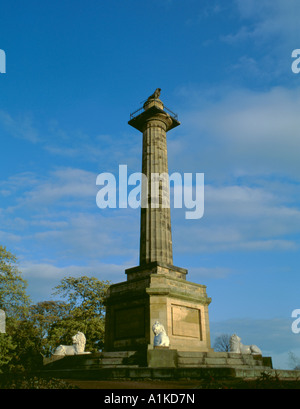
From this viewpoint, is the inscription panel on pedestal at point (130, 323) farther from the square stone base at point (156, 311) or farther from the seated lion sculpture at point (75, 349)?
the seated lion sculpture at point (75, 349)

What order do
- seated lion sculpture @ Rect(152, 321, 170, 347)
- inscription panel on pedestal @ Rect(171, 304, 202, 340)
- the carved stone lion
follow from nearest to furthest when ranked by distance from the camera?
seated lion sculpture @ Rect(152, 321, 170, 347)
inscription panel on pedestal @ Rect(171, 304, 202, 340)
the carved stone lion

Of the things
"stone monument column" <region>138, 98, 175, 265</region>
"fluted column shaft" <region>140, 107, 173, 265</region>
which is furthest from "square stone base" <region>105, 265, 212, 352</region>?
"stone monument column" <region>138, 98, 175, 265</region>

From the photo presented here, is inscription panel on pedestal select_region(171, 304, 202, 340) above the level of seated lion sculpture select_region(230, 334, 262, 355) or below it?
above

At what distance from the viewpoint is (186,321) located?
20359 millimetres

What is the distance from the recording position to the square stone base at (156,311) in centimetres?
1920

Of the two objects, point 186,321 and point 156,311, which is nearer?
point 156,311

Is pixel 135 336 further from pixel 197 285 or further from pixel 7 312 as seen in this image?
pixel 7 312

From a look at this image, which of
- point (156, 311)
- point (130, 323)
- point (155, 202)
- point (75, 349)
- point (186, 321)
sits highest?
point (155, 202)

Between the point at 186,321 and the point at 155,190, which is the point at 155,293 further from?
the point at 155,190

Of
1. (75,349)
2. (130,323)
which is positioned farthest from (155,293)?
(75,349)

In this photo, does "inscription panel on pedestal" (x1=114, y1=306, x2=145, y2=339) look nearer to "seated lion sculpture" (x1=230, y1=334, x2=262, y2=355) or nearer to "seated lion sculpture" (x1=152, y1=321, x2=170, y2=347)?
"seated lion sculpture" (x1=152, y1=321, x2=170, y2=347)

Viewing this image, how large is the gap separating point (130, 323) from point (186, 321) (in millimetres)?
3341

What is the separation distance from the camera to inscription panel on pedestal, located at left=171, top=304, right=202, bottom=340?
64.4 feet
